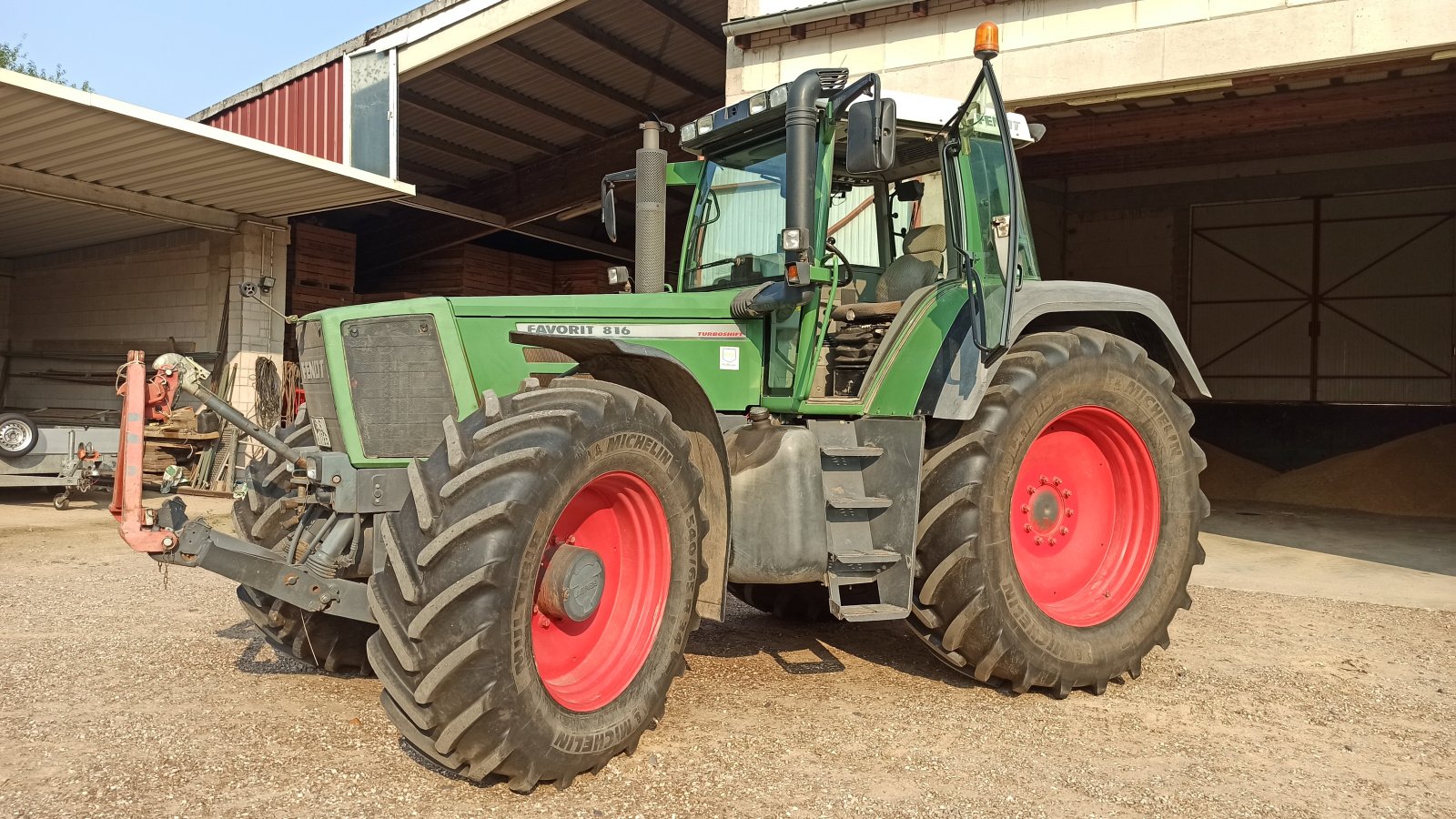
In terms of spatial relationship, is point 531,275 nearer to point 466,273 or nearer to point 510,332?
point 466,273

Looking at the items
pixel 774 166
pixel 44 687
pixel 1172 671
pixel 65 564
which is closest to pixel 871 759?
pixel 1172 671

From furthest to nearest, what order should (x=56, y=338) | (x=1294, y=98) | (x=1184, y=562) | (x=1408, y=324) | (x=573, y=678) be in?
(x=1408, y=324) → (x=56, y=338) → (x=1294, y=98) → (x=1184, y=562) → (x=573, y=678)

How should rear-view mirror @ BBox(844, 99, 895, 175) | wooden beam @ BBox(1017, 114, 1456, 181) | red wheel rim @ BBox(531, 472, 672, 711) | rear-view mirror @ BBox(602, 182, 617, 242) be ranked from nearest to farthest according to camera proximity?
red wheel rim @ BBox(531, 472, 672, 711), rear-view mirror @ BBox(844, 99, 895, 175), rear-view mirror @ BBox(602, 182, 617, 242), wooden beam @ BBox(1017, 114, 1456, 181)

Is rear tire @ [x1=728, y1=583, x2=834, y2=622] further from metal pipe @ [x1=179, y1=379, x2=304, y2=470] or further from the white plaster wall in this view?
the white plaster wall

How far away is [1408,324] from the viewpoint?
1744cm

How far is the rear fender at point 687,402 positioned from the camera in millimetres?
3785

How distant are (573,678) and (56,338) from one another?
15.5 meters

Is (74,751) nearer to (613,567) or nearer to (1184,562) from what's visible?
(613,567)

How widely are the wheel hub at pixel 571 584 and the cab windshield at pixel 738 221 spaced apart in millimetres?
1647

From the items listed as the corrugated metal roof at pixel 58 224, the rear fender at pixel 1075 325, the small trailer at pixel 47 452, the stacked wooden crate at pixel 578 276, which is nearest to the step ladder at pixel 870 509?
the rear fender at pixel 1075 325

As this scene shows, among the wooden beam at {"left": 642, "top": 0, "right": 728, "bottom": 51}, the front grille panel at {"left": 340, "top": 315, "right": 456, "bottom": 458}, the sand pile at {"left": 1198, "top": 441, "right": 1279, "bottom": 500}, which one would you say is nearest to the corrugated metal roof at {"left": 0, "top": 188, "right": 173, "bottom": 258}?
the wooden beam at {"left": 642, "top": 0, "right": 728, "bottom": 51}

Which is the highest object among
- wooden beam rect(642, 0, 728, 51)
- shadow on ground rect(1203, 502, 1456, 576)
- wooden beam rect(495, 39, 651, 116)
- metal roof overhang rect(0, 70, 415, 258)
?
wooden beam rect(642, 0, 728, 51)

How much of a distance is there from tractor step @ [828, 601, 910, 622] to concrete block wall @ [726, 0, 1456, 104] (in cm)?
637

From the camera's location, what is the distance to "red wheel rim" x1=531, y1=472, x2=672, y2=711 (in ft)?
11.5
